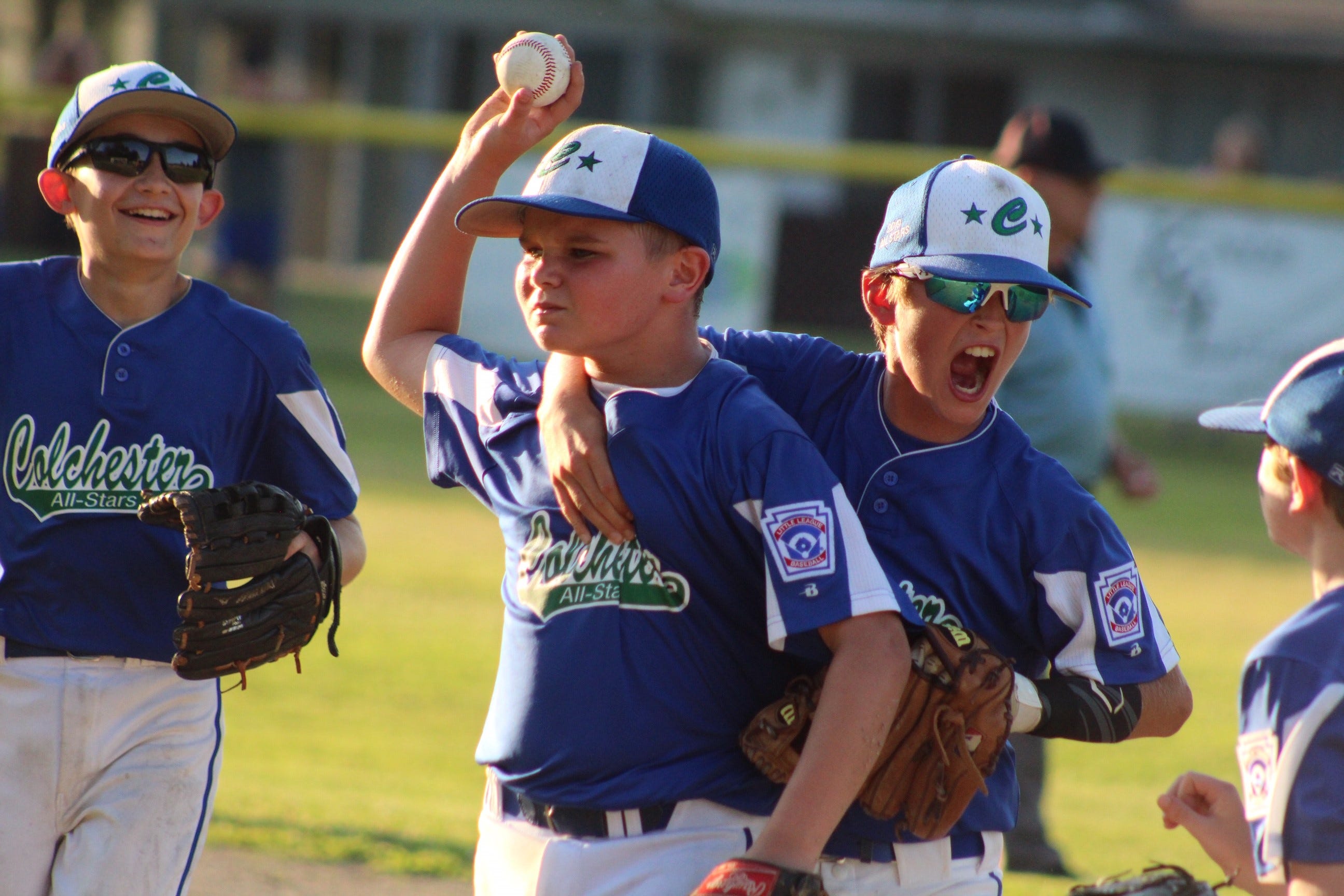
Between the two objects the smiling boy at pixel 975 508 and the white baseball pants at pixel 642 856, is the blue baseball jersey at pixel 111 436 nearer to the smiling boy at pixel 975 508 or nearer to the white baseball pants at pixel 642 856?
the smiling boy at pixel 975 508

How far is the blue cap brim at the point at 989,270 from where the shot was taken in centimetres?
253

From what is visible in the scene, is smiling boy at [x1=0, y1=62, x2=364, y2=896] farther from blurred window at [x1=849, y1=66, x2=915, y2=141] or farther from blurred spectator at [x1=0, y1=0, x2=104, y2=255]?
blurred window at [x1=849, y1=66, x2=915, y2=141]

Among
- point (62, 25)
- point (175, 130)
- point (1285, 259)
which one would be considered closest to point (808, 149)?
point (1285, 259)

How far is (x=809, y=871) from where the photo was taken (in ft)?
7.16

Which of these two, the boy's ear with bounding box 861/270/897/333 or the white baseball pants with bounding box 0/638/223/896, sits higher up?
the boy's ear with bounding box 861/270/897/333

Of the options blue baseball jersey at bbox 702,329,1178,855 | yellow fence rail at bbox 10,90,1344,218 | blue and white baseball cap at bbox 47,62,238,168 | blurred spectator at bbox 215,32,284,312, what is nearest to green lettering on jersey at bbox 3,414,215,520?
blue and white baseball cap at bbox 47,62,238,168

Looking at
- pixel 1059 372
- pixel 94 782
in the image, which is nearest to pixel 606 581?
pixel 94 782

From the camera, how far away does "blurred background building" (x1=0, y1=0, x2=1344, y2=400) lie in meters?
22.9

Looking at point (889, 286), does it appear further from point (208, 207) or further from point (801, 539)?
point (208, 207)

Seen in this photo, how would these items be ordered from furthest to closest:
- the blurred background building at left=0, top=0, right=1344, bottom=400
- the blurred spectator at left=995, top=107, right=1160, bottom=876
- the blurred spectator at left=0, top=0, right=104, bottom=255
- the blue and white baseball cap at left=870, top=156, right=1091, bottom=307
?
the blurred background building at left=0, top=0, right=1344, bottom=400, the blurred spectator at left=0, top=0, right=104, bottom=255, the blurred spectator at left=995, top=107, right=1160, bottom=876, the blue and white baseball cap at left=870, top=156, right=1091, bottom=307

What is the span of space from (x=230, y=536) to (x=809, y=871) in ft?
4.15

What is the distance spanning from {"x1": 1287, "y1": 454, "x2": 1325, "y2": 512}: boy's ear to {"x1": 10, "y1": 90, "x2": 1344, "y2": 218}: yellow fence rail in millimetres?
11365

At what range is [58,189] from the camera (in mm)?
3252

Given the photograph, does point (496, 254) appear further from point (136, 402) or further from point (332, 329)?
point (136, 402)
